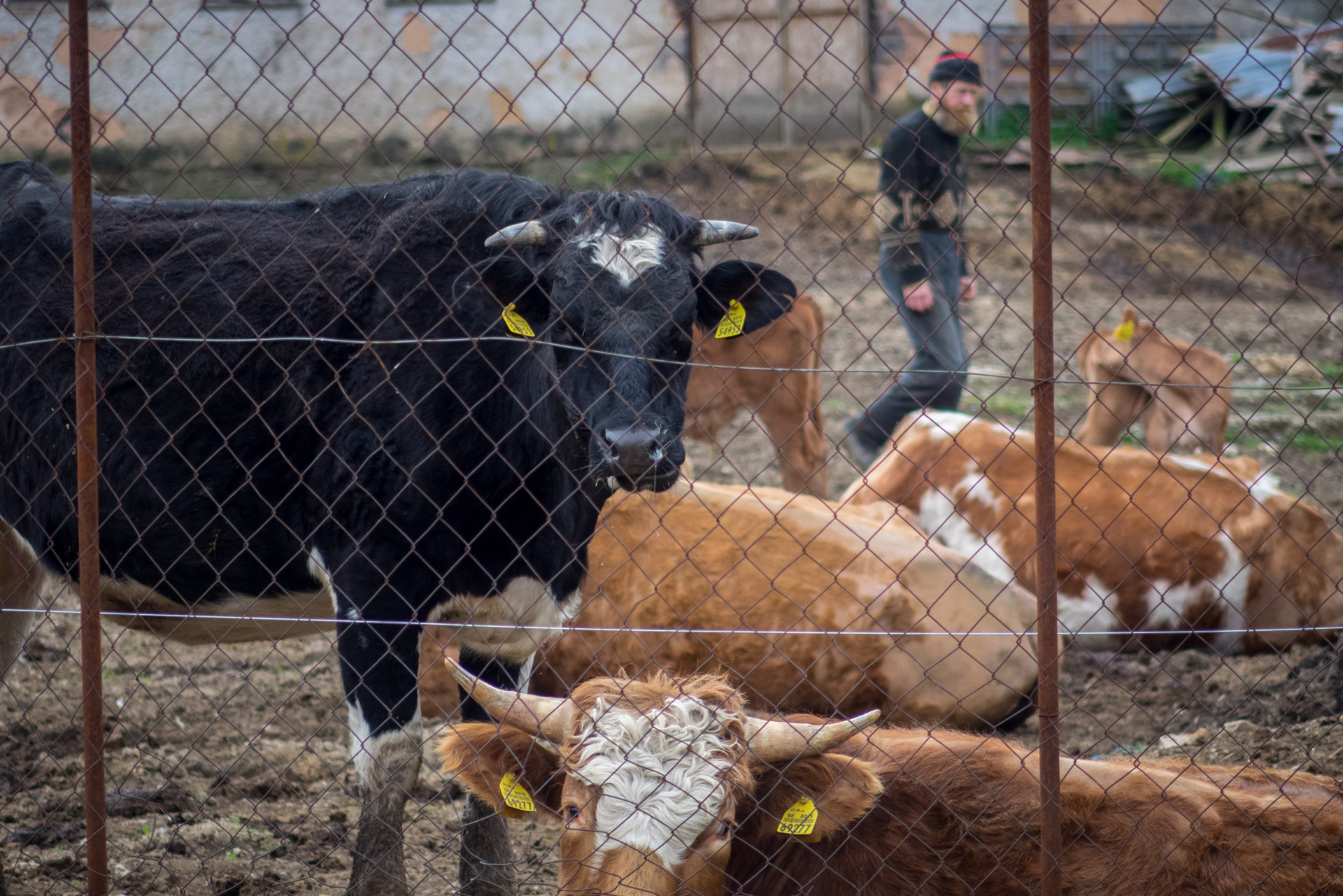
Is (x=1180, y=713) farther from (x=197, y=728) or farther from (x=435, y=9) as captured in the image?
(x=435, y=9)

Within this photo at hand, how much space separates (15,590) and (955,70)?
5466 mm

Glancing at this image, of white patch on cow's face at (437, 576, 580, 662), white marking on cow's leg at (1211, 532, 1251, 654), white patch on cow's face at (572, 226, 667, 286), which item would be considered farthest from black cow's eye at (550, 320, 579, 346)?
white marking on cow's leg at (1211, 532, 1251, 654)

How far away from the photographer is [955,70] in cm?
627

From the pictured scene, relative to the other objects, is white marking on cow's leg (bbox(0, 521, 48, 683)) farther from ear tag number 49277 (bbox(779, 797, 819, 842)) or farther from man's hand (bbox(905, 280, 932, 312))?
man's hand (bbox(905, 280, 932, 312))

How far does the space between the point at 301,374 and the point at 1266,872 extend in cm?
329

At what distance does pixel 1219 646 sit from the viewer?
570 cm

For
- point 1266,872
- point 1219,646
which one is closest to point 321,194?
point 1266,872

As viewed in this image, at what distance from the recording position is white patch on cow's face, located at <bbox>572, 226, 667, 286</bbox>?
3.49 meters

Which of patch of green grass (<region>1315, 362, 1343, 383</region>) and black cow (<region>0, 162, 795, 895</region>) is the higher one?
black cow (<region>0, 162, 795, 895</region>)

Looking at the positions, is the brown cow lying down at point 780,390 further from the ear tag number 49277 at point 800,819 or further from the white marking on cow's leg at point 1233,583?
the ear tag number 49277 at point 800,819

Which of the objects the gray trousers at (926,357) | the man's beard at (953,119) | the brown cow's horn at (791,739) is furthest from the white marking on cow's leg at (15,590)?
the man's beard at (953,119)

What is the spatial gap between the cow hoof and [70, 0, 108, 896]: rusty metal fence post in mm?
1163

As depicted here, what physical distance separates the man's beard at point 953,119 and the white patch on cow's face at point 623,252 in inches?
130

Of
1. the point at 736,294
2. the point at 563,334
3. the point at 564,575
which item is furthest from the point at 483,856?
the point at 736,294
